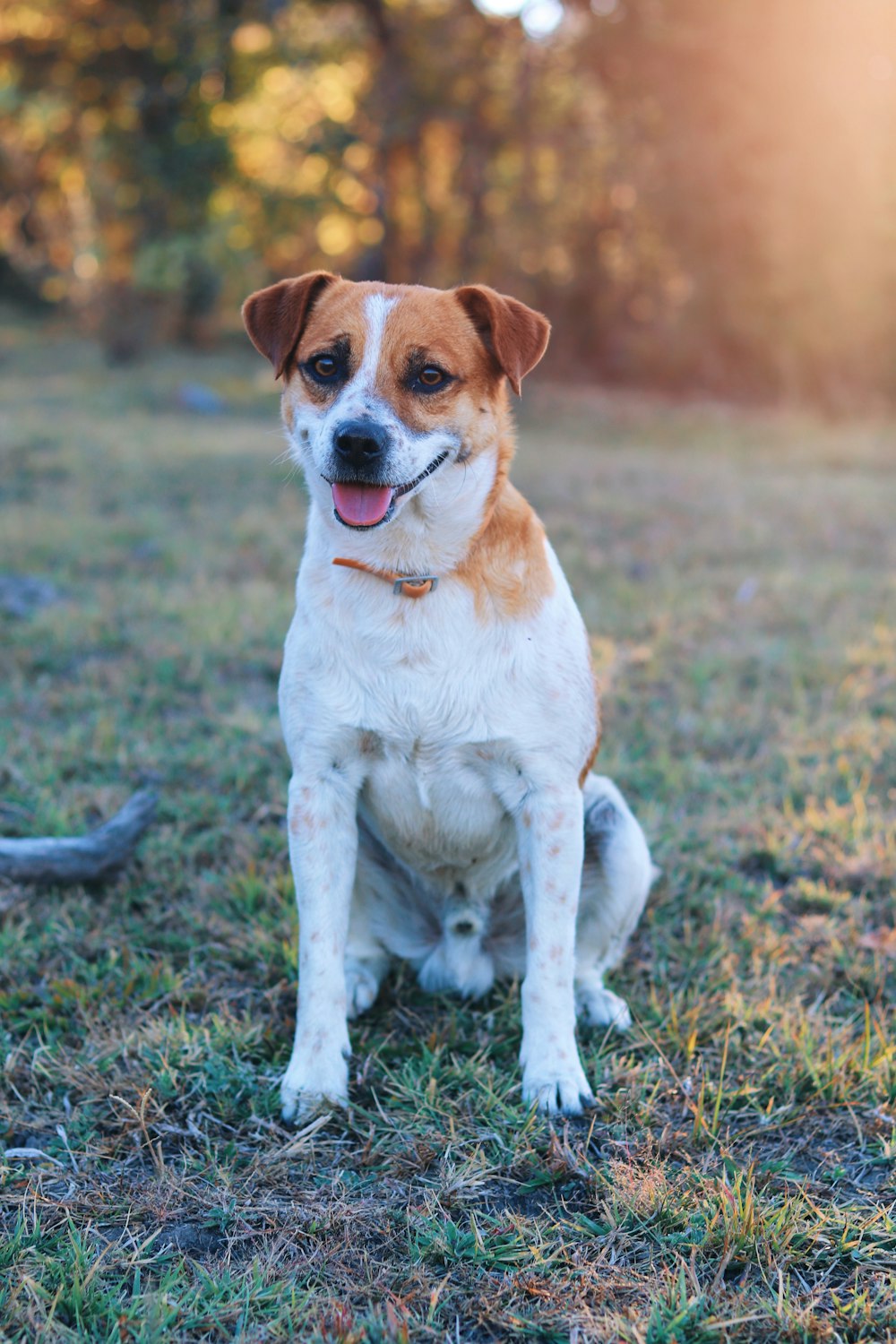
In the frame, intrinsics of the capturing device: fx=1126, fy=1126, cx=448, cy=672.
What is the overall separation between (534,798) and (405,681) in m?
0.40

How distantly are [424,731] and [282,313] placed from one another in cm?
112

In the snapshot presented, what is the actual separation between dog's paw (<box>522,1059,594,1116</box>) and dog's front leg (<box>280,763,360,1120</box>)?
0.42m

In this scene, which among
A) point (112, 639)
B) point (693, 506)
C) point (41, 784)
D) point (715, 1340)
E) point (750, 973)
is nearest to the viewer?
point (715, 1340)

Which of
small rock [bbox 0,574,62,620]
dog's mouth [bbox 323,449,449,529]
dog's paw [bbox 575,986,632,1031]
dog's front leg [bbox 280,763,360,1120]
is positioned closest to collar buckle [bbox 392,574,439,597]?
dog's mouth [bbox 323,449,449,529]

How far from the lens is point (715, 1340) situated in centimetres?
192

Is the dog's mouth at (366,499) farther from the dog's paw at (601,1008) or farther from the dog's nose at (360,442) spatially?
the dog's paw at (601,1008)

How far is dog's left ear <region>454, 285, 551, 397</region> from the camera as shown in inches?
105

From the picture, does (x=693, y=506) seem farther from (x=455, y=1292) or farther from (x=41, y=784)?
(x=455, y=1292)

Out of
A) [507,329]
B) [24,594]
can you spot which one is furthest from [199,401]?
[507,329]

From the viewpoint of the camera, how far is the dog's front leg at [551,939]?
2572 mm

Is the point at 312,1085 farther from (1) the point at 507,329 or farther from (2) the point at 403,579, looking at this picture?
(1) the point at 507,329

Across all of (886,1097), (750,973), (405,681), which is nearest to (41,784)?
(405,681)

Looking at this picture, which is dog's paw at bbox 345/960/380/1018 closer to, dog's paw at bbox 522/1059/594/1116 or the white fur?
the white fur

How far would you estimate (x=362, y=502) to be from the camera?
8.30 feet
